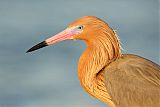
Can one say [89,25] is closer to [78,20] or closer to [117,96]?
[78,20]

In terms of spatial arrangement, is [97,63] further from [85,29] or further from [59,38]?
[59,38]

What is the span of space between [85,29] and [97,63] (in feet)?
1.72

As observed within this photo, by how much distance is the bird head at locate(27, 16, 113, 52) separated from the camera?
48.5 feet

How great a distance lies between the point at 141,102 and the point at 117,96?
32 centimetres

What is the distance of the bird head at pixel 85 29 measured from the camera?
1478 centimetres

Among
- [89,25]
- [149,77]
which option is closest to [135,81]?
[149,77]

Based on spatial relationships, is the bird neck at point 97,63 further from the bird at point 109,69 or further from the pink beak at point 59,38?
the pink beak at point 59,38

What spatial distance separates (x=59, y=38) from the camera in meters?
15.0

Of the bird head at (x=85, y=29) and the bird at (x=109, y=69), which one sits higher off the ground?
the bird head at (x=85, y=29)

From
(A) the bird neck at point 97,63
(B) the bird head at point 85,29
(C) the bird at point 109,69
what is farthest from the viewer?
(B) the bird head at point 85,29

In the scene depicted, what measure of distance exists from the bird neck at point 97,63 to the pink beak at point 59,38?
29cm

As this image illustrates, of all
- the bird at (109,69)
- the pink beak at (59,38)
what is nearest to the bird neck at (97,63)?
the bird at (109,69)

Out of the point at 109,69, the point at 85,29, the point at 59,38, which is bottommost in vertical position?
the point at 109,69

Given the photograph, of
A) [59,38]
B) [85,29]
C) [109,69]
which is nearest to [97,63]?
[109,69]
